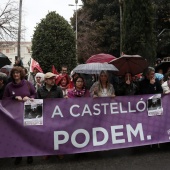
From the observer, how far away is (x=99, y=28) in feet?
103

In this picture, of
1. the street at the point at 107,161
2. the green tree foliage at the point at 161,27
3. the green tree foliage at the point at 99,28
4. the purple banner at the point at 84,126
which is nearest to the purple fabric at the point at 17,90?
the purple banner at the point at 84,126

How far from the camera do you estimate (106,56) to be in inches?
349

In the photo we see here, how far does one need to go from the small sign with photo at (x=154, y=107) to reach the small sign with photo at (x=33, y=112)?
81.1 inches

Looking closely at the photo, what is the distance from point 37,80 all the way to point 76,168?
157 inches

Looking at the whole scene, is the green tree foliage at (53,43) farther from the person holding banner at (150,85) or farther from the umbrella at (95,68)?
the person holding banner at (150,85)

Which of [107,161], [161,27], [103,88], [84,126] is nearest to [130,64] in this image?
[103,88]

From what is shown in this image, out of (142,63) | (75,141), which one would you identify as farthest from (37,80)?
(75,141)

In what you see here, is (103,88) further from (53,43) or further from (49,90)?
(53,43)

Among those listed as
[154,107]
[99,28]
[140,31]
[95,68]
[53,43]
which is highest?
[99,28]

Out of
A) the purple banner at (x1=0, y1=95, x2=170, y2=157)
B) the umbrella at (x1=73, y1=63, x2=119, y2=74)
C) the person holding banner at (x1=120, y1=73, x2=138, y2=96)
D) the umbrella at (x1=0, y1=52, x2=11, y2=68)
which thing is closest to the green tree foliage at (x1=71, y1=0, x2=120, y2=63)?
the umbrella at (x1=0, y1=52, x2=11, y2=68)

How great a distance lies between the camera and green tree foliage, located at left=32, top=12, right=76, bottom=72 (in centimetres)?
1656

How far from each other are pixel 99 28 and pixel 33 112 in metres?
26.6

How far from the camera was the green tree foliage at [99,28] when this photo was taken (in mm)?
30734

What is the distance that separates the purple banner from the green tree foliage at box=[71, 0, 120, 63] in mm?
24454
